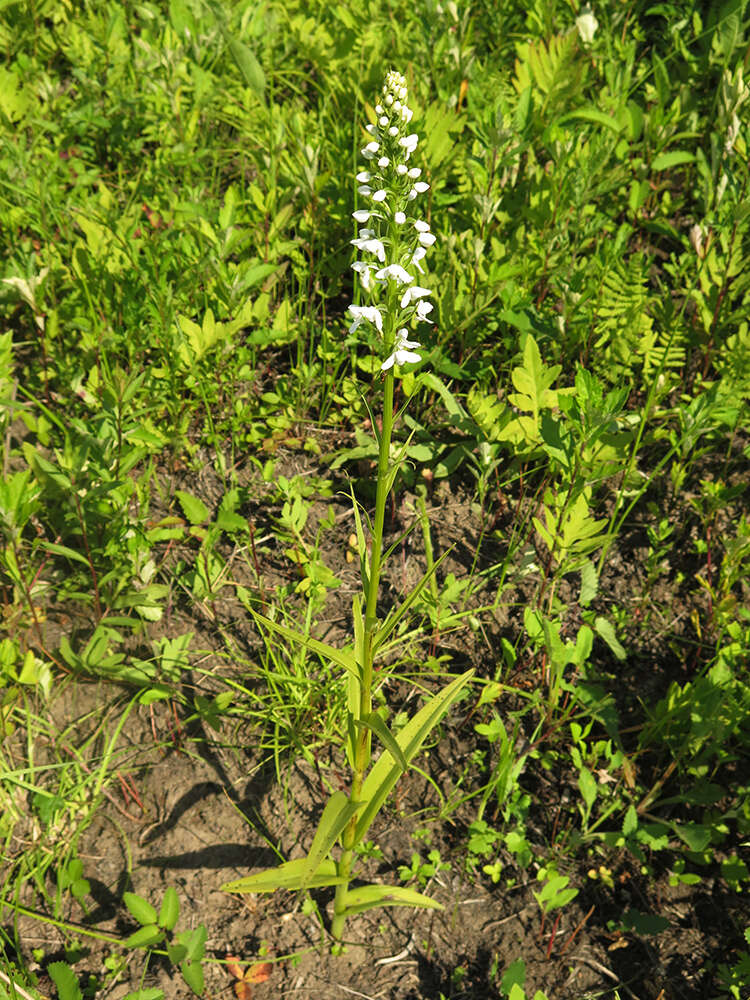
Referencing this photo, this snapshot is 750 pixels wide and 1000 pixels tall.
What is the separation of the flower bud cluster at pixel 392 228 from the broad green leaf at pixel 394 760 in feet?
3.31

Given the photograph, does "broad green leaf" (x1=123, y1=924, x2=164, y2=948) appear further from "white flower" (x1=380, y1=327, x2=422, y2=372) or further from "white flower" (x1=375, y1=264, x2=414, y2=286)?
"white flower" (x1=375, y1=264, x2=414, y2=286)

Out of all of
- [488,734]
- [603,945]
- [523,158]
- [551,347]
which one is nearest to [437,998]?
[603,945]

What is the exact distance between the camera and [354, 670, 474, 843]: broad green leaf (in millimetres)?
2182

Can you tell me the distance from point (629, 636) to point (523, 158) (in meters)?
2.36

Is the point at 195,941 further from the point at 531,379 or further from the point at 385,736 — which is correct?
the point at 531,379

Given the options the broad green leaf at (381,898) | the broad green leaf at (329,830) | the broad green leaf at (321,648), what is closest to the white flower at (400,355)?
the broad green leaf at (321,648)

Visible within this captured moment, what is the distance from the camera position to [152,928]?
2.25m

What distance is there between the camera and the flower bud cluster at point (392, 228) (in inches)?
62.4

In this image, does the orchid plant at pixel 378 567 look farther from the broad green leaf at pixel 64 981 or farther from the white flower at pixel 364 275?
the broad green leaf at pixel 64 981

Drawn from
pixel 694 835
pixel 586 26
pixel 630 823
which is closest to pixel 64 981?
pixel 630 823

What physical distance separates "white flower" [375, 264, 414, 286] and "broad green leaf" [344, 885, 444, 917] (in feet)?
5.50

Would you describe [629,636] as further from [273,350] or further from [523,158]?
[523,158]

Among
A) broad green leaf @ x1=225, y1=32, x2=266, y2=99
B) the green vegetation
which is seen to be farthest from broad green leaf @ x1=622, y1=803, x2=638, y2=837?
broad green leaf @ x1=225, y1=32, x2=266, y2=99

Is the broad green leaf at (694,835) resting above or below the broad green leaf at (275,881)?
below
